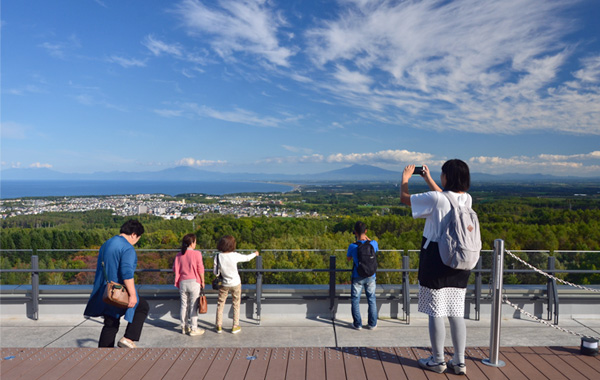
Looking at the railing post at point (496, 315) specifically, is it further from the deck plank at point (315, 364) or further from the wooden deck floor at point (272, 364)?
the deck plank at point (315, 364)

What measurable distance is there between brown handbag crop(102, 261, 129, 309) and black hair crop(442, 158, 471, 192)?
124 inches

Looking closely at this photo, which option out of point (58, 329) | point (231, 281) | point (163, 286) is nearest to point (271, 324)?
point (231, 281)

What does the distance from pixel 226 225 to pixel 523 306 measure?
57.7 feet

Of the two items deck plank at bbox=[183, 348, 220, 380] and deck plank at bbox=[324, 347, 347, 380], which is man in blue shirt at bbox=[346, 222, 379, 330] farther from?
deck plank at bbox=[183, 348, 220, 380]

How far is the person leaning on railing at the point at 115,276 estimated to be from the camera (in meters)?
3.88

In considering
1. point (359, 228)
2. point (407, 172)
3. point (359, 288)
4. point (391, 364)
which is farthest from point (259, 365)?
point (359, 228)

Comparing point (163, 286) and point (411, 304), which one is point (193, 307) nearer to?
point (163, 286)

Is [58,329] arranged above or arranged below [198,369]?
below

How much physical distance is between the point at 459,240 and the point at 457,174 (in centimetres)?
54

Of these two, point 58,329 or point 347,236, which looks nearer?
point 58,329

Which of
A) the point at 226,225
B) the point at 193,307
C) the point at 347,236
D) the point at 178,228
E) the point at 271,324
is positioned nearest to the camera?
the point at 193,307

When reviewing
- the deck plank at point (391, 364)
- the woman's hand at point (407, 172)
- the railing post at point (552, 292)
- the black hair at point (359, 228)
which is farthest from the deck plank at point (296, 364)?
the railing post at point (552, 292)

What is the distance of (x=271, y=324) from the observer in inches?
229

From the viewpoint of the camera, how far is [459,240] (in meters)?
3.04
